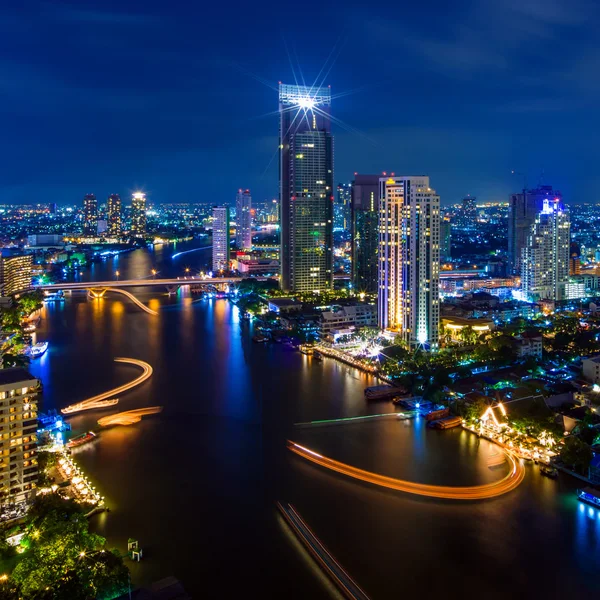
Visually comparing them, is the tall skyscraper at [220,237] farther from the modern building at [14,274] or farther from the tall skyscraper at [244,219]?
the modern building at [14,274]

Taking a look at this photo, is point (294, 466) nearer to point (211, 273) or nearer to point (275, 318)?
point (275, 318)

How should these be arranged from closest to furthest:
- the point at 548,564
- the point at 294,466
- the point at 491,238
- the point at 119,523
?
the point at 548,564, the point at 119,523, the point at 294,466, the point at 491,238

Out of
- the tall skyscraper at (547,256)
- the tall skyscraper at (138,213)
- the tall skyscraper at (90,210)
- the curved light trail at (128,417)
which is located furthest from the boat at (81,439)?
the tall skyscraper at (90,210)

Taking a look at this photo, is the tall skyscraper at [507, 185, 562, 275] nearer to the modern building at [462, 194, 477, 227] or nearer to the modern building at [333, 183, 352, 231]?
the modern building at [333, 183, 352, 231]

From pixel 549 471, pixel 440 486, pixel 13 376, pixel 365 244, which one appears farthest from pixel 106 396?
pixel 365 244

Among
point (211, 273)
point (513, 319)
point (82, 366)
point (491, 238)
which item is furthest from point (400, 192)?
point (491, 238)
